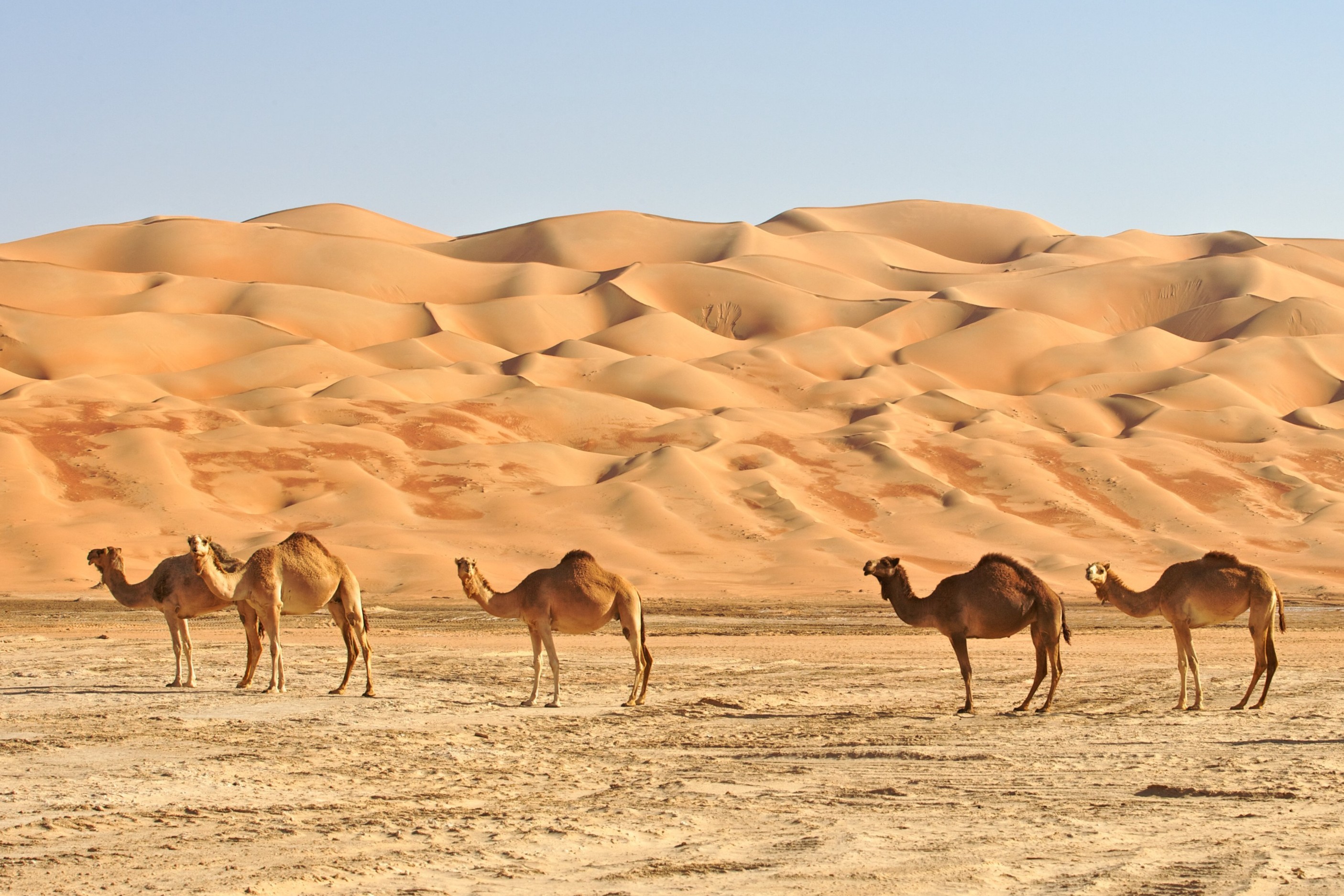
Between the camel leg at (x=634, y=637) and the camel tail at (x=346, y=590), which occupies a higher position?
the camel tail at (x=346, y=590)

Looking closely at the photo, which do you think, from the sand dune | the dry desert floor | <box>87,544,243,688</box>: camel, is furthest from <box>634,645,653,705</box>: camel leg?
the sand dune

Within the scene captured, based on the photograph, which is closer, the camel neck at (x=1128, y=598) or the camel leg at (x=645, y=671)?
the camel leg at (x=645, y=671)

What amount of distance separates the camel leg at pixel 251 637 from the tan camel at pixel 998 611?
6846 mm

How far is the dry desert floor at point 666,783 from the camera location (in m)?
7.73

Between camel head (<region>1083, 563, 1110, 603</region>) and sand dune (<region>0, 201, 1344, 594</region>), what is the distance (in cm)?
2591

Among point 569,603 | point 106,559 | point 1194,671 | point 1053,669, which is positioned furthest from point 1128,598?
point 106,559

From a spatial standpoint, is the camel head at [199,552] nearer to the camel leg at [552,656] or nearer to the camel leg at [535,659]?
the camel leg at [535,659]

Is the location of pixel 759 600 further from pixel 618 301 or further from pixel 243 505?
pixel 618 301

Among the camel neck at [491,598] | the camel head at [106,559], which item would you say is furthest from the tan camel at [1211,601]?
the camel head at [106,559]

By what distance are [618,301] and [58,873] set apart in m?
108

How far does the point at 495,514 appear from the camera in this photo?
49719 mm

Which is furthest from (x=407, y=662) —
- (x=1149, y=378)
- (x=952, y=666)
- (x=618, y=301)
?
(x=618, y=301)

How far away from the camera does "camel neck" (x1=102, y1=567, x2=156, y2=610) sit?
656 inches

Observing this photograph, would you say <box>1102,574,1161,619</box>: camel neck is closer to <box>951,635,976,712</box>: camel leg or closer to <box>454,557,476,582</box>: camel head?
<box>951,635,976,712</box>: camel leg
